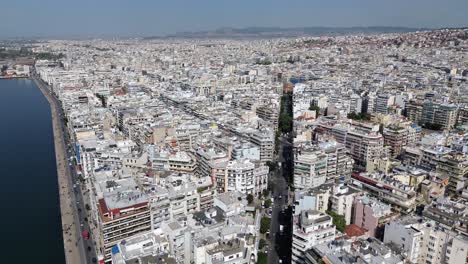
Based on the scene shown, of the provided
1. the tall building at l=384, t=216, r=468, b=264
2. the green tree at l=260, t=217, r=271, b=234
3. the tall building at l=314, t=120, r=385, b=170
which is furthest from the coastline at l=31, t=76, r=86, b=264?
the tall building at l=314, t=120, r=385, b=170

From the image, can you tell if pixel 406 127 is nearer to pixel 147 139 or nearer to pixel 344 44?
pixel 147 139

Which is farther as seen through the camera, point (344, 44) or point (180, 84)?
point (344, 44)

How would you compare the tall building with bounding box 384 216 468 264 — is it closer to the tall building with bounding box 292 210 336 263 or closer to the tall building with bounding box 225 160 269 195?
the tall building with bounding box 292 210 336 263

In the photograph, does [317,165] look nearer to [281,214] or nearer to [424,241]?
[281,214]

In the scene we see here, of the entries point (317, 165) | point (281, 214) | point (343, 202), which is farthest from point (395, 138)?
point (343, 202)

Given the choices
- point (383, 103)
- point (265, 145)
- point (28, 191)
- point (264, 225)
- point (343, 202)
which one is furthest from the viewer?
point (383, 103)

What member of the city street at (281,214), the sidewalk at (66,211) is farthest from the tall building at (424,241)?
the sidewalk at (66,211)

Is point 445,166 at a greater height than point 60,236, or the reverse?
point 445,166

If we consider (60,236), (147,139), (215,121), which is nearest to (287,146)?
(215,121)
